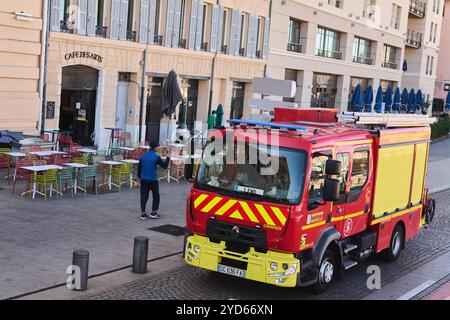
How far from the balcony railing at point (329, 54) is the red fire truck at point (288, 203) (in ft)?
89.9

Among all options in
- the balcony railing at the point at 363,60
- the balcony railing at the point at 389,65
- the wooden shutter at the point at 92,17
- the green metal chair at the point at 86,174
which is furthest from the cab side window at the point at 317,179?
the balcony railing at the point at 389,65

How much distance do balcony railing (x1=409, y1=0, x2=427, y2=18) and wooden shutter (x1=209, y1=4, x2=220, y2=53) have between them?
27878 millimetres

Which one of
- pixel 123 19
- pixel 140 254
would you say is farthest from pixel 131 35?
pixel 140 254

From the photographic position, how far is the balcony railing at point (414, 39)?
2126 inches

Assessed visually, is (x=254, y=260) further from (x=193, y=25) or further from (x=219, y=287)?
(x=193, y=25)

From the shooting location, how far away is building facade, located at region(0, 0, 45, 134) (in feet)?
66.0

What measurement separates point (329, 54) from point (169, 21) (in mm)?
15771

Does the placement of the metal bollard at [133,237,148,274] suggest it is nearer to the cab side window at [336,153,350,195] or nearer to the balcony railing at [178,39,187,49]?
the cab side window at [336,153,350,195]

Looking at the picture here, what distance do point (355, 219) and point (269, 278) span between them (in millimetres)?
2420

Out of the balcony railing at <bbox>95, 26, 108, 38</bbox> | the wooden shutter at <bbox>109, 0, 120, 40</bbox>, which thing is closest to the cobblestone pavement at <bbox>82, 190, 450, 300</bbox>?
the balcony railing at <bbox>95, 26, 108, 38</bbox>

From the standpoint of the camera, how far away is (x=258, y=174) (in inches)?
391

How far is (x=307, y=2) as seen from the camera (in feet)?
117

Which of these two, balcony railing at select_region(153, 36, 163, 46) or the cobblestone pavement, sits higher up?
balcony railing at select_region(153, 36, 163, 46)
